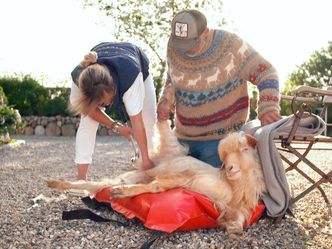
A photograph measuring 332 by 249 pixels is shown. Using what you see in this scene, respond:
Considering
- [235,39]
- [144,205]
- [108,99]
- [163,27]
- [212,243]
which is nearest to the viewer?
[212,243]

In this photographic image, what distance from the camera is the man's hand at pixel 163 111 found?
425 cm

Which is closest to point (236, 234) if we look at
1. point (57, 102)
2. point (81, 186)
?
point (81, 186)

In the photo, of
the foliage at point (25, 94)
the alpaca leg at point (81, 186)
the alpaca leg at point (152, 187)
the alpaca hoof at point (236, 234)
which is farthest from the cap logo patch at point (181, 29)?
the foliage at point (25, 94)

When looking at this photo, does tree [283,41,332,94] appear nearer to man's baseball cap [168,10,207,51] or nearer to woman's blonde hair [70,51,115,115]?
man's baseball cap [168,10,207,51]

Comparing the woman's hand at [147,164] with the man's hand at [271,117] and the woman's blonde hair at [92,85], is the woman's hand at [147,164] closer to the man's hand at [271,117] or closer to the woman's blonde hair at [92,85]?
the woman's blonde hair at [92,85]

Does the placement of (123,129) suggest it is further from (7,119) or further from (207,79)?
(7,119)

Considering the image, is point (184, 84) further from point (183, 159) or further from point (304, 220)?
point (304, 220)

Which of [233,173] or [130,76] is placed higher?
[130,76]

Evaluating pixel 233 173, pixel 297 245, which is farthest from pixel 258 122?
pixel 297 245

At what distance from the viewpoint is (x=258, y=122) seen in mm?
3848

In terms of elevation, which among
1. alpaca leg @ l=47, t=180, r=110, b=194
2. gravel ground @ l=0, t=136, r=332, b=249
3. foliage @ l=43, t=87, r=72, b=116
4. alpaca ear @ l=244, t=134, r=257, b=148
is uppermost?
alpaca ear @ l=244, t=134, r=257, b=148

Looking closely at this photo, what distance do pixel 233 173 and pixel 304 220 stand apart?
0.88m

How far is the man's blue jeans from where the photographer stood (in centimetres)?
416

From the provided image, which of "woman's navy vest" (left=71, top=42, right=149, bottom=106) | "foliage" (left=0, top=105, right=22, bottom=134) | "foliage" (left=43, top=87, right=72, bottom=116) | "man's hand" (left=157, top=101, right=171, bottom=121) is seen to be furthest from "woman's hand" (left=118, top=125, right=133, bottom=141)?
"foliage" (left=43, top=87, right=72, bottom=116)
